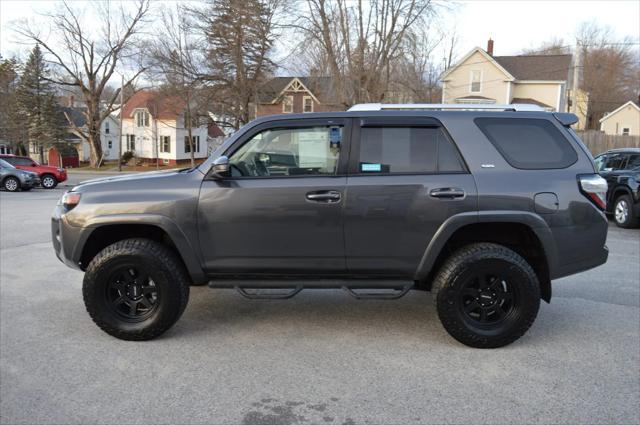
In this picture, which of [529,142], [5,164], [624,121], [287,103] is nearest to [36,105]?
[287,103]

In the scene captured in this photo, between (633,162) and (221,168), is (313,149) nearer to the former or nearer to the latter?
(221,168)

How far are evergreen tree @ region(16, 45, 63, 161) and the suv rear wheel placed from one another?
56.9m

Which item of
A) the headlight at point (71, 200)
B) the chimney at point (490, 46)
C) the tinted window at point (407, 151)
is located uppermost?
the chimney at point (490, 46)

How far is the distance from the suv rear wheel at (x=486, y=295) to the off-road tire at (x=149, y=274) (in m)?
2.19

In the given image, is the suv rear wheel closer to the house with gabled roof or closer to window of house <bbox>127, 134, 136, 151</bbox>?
the house with gabled roof

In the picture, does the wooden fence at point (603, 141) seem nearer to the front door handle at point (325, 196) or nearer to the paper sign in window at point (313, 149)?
the paper sign in window at point (313, 149)

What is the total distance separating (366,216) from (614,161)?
1004cm

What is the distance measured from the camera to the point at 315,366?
3.91 m

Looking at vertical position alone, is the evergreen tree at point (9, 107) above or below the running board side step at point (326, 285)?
above

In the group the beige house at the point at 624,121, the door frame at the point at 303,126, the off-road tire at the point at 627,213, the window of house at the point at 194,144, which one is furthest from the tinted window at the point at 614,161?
the beige house at the point at 624,121

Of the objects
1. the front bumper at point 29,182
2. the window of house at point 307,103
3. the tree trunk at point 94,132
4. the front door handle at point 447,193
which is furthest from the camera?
the tree trunk at point 94,132

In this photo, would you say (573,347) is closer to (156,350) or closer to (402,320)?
(402,320)

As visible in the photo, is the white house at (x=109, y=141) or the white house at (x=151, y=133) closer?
the white house at (x=151, y=133)

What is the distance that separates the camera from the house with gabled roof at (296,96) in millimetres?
34250
